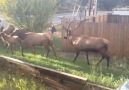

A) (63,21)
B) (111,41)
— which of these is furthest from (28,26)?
(111,41)

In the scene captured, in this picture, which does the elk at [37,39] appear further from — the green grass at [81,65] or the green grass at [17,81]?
the green grass at [17,81]

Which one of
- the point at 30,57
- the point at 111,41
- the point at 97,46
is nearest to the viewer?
the point at 97,46

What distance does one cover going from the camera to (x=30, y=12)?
1675 centimetres

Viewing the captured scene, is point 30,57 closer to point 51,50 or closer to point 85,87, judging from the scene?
point 51,50

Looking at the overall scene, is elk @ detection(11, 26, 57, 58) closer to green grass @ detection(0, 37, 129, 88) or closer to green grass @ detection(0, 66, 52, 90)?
green grass @ detection(0, 37, 129, 88)

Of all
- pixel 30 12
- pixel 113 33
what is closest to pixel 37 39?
pixel 113 33

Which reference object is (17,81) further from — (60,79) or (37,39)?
(37,39)

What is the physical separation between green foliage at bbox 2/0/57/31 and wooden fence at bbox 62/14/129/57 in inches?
119

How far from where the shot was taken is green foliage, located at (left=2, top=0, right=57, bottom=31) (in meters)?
16.5

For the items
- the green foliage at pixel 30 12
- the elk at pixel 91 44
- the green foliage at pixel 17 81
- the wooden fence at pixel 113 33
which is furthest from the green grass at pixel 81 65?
the green foliage at pixel 30 12

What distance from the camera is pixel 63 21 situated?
1482 centimetres

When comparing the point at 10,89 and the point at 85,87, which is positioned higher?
the point at 85,87

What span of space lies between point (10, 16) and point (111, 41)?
646 cm

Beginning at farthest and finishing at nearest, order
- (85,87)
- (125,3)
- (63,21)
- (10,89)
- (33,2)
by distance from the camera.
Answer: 1. (125,3)
2. (33,2)
3. (63,21)
4. (10,89)
5. (85,87)
